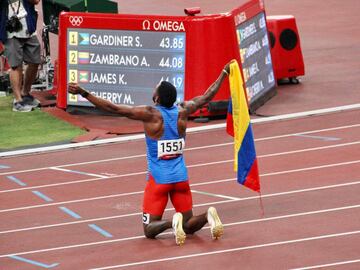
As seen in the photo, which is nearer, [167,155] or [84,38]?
[167,155]

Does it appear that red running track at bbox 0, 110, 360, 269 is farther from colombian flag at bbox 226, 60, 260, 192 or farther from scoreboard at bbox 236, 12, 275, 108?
scoreboard at bbox 236, 12, 275, 108

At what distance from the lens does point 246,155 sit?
1209 cm

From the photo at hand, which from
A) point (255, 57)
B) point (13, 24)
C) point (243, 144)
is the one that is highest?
point (13, 24)

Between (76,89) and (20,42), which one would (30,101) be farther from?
(76,89)

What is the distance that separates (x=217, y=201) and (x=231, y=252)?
2087 mm

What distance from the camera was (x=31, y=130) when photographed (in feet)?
57.8

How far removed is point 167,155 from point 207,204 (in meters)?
1.54

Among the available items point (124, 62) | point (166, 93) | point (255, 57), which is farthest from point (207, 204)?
point (255, 57)

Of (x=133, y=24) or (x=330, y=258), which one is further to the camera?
(x=133, y=24)

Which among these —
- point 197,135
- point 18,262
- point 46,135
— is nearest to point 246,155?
point 18,262

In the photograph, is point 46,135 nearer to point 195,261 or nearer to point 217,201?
point 217,201

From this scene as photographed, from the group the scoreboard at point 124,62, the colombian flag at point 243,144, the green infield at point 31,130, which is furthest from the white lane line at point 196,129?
the colombian flag at point 243,144

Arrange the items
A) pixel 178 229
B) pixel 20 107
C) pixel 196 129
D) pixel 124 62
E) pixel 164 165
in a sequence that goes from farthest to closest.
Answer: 1. pixel 20 107
2. pixel 124 62
3. pixel 196 129
4. pixel 164 165
5. pixel 178 229

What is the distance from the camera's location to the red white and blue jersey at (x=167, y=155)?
11.6 m
